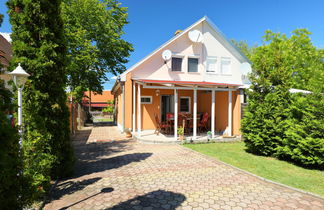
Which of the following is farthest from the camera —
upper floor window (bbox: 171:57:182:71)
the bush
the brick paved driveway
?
upper floor window (bbox: 171:57:182:71)

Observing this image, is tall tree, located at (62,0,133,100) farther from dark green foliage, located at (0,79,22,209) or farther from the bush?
dark green foliage, located at (0,79,22,209)

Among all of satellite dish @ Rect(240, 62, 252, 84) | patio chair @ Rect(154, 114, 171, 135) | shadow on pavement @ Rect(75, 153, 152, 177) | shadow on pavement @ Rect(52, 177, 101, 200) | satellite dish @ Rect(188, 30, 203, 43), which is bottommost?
shadow on pavement @ Rect(52, 177, 101, 200)

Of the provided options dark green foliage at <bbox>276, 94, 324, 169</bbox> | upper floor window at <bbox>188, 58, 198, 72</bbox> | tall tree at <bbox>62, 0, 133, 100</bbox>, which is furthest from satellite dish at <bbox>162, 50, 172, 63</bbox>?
tall tree at <bbox>62, 0, 133, 100</bbox>

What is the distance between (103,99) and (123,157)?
4320 centimetres

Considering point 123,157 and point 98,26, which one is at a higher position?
point 98,26

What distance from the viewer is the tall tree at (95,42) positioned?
1753cm

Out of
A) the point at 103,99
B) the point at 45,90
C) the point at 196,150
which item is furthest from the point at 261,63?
the point at 103,99

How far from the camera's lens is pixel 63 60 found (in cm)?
548

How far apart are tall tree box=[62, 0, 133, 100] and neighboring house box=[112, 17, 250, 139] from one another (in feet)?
21.4

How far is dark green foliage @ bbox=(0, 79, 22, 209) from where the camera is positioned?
2.14 m

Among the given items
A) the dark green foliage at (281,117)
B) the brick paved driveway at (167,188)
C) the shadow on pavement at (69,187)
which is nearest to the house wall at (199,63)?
the dark green foliage at (281,117)

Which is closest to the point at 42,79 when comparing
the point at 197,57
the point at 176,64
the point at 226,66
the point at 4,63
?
the point at 4,63

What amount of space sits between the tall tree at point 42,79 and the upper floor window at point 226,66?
1237 centimetres

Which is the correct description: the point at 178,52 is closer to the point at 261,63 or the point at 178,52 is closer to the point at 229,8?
the point at 261,63
